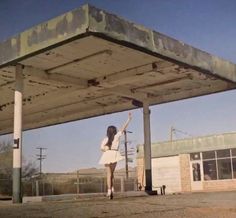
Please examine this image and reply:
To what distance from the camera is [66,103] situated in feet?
59.8

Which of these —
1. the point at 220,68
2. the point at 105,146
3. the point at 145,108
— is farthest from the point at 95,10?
the point at 145,108

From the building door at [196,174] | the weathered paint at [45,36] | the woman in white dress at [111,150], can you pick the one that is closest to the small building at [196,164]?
the building door at [196,174]

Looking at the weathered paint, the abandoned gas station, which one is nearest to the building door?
the abandoned gas station

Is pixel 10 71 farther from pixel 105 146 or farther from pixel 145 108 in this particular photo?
pixel 145 108

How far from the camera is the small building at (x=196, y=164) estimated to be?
44.6 m

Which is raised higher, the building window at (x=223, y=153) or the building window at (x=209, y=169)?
the building window at (x=223, y=153)

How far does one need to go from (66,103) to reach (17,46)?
7105 millimetres

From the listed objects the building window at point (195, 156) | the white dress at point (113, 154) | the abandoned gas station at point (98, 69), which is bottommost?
the white dress at point (113, 154)

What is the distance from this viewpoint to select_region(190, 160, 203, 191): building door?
4622 cm

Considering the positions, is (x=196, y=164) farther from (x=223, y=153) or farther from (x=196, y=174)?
(x=223, y=153)

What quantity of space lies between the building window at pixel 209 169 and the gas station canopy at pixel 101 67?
95.4 ft

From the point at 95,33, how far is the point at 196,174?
3984cm

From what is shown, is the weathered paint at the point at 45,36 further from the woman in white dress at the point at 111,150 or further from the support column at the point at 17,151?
the woman in white dress at the point at 111,150

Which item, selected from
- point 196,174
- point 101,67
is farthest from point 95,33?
point 196,174
